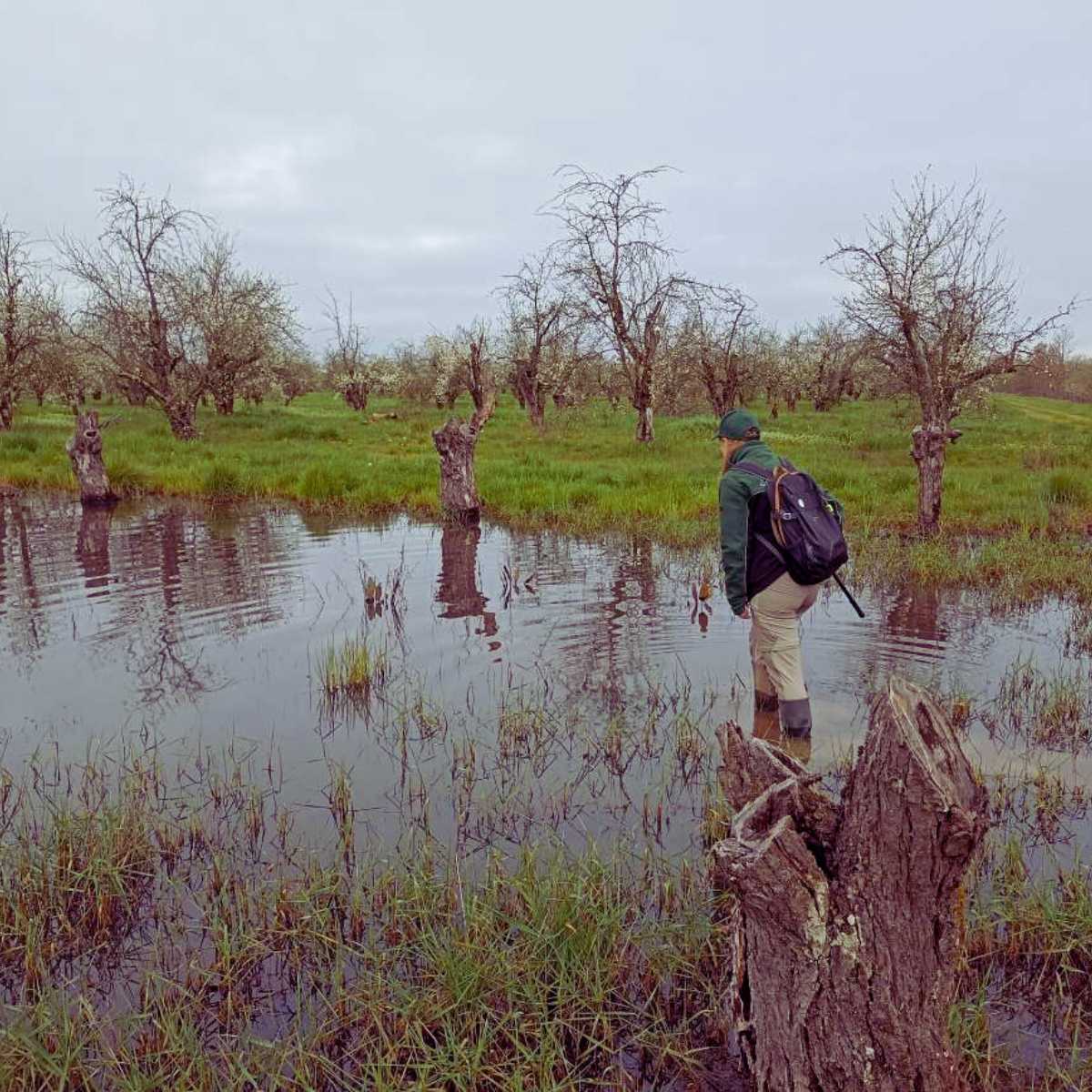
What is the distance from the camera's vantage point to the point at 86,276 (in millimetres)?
27859

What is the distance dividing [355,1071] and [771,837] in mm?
1763

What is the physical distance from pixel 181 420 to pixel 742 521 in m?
26.7

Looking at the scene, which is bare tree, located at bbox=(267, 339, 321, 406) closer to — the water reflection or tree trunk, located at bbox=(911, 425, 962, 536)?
the water reflection

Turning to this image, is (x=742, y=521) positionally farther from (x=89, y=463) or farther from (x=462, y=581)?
(x=89, y=463)

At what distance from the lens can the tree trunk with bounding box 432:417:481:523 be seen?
1438cm

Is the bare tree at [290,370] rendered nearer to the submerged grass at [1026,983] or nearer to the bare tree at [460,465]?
the bare tree at [460,465]

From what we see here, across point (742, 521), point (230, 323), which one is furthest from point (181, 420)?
point (742, 521)

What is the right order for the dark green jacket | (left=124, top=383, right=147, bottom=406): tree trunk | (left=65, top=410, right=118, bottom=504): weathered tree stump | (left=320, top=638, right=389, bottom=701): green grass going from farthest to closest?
1. (left=124, top=383, right=147, bottom=406): tree trunk
2. (left=65, top=410, right=118, bottom=504): weathered tree stump
3. (left=320, top=638, right=389, bottom=701): green grass
4. the dark green jacket

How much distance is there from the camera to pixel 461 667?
726cm

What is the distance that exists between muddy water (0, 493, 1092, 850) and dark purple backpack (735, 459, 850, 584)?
1.39 metres

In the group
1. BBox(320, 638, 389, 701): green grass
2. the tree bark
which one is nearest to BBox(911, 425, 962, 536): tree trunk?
BBox(320, 638, 389, 701): green grass

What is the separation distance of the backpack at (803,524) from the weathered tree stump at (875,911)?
2.44m

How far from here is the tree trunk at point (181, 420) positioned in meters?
27.4

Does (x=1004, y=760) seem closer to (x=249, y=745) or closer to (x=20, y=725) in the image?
(x=249, y=745)
